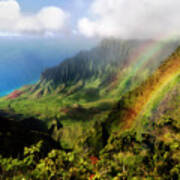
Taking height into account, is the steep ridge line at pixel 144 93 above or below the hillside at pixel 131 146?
above

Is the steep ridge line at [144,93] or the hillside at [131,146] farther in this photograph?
the steep ridge line at [144,93]

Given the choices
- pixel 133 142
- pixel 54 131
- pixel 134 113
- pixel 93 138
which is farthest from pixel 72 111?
pixel 133 142

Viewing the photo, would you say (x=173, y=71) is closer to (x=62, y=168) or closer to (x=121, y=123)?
(x=121, y=123)

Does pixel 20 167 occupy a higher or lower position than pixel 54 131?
lower

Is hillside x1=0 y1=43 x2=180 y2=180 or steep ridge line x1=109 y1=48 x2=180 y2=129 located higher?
steep ridge line x1=109 y1=48 x2=180 y2=129

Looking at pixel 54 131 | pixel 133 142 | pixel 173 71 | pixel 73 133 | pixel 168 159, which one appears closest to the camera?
pixel 168 159

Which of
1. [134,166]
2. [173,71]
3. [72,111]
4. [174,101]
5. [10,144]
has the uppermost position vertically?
[72,111]

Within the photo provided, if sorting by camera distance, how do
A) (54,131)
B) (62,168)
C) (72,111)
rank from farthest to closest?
(72,111), (54,131), (62,168)

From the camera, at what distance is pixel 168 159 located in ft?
29.6

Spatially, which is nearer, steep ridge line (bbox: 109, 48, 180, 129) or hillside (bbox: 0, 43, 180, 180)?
hillside (bbox: 0, 43, 180, 180)

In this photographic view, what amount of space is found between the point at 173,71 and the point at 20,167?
160ft

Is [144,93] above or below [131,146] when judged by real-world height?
above

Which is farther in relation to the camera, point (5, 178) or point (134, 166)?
point (134, 166)

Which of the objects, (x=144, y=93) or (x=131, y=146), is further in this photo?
(x=144, y=93)
